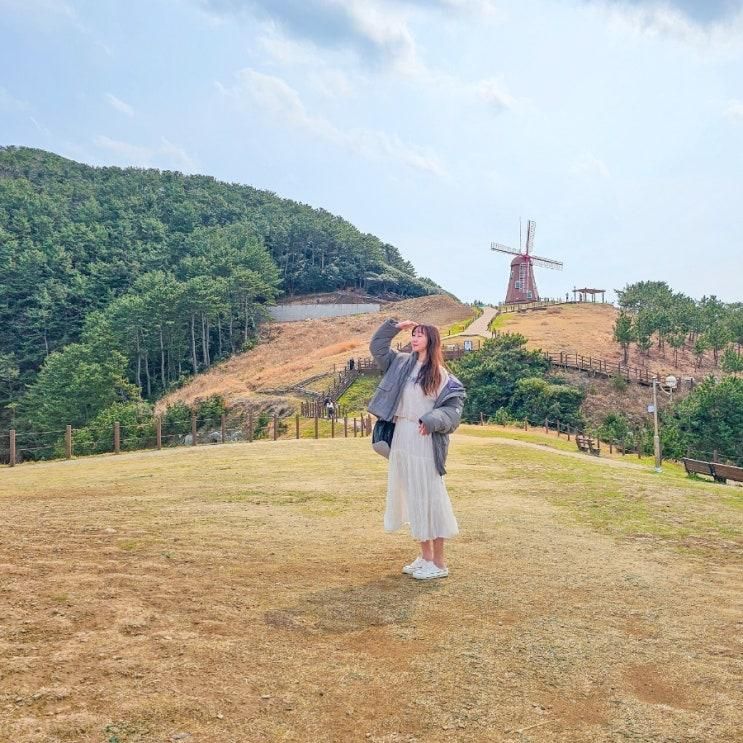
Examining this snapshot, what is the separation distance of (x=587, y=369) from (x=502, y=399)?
34.7 feet

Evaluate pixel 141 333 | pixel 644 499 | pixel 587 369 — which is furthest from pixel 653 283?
pixel 644 499

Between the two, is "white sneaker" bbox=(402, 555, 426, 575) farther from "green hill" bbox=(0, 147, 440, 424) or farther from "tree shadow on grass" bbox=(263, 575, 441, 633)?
"green hill" bbox=(0, 147, 440, 424)

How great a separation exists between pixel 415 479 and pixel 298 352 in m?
69.9

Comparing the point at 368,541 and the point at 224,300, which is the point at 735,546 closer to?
the point at 368,541

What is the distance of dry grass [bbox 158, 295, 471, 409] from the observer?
58156 mm

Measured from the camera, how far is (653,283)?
106438 mm

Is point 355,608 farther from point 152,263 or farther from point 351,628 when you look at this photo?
point 152,263

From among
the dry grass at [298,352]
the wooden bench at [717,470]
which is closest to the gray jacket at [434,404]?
the wooden bench at [717,470]

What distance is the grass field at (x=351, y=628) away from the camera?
3.85 m

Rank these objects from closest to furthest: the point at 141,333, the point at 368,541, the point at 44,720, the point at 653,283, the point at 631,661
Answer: the point at 44,720 < the point at 631,661 < the point at 368,541 < the point at 141,333 < the point at 653,283

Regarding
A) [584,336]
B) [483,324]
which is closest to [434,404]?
[584,336]

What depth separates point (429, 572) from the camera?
659 cm

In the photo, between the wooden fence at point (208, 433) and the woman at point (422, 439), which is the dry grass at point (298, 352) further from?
the woman at point (422, 439)

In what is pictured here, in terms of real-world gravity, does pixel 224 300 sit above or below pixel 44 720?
above
